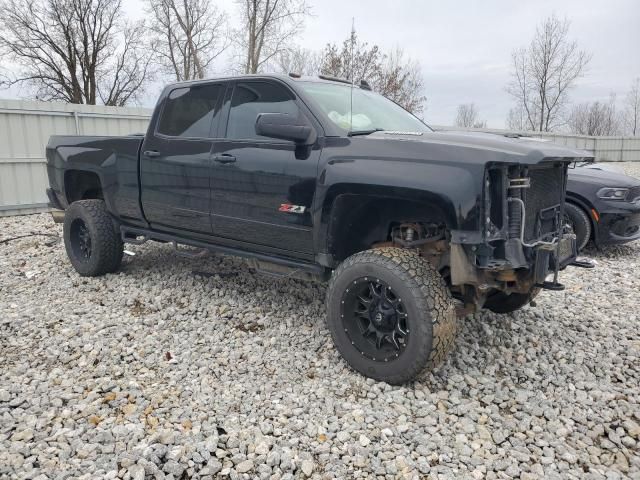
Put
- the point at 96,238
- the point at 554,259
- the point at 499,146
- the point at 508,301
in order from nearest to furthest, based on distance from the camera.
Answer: the point at 499,146, the point at 554,259, the point at 508,301, the point at 96,238

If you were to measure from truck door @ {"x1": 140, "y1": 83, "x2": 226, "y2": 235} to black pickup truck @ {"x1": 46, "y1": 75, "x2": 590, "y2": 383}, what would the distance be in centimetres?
1

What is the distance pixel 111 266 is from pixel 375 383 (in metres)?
3.34

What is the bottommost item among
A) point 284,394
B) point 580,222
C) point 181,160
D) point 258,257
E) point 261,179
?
point 284,394

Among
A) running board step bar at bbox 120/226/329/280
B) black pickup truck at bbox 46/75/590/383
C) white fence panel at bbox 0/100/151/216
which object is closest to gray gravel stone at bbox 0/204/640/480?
black pickup truck at bbox 46/75/590/383

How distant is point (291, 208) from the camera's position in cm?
355

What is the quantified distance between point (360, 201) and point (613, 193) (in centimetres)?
441

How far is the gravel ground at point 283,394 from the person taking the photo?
8.27 ft

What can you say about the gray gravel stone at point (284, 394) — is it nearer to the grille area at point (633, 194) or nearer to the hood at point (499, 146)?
the hood at point (499, 146)

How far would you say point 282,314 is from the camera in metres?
4.31

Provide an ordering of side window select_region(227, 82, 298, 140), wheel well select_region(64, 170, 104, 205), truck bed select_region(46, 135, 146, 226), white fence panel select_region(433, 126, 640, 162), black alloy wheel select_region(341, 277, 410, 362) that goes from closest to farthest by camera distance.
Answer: black alloy wheel select_region(341, 277, 410, 362), side window select_region(227, 82, 298, 140), truck bed select_region(46, 135, 146, 226), wheel well select_region(64, 170, 104, 205), white fence panel select_region(433, 126, 640, 162)

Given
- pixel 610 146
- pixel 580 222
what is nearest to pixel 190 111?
pixel 580 222

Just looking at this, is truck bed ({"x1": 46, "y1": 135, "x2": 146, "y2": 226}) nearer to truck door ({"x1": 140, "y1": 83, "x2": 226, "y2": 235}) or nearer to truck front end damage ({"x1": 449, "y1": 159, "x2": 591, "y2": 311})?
truck door ({"x1": 140, "y1": 83, "x2": 226, "y2": 235})

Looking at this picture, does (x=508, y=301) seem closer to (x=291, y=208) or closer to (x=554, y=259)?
(x=554, y=259)

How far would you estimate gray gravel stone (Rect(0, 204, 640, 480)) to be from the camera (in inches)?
99.3
